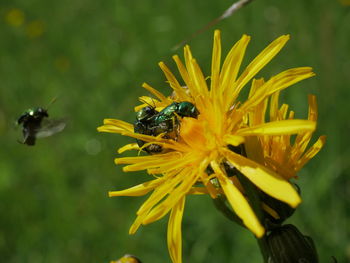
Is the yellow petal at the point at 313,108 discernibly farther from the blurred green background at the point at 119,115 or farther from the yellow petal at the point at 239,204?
the blurred green background at the point at 119,115

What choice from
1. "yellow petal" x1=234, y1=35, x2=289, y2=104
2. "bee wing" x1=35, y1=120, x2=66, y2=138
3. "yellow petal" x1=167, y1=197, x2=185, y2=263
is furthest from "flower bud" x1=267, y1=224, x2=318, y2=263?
"bee wing" x1=35, y1=120, x2=66, y2=138

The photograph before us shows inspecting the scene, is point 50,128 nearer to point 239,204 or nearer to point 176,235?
point 176,235

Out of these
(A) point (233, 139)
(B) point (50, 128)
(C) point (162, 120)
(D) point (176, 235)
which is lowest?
(D) point (176, 235)

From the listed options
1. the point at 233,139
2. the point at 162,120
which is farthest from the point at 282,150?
the point at 162,120

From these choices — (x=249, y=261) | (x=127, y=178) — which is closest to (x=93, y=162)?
(x=127, y=178)

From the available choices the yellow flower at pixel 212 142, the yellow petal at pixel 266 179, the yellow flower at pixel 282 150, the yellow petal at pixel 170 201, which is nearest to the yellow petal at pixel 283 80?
the yellow flower at pixel 212 142

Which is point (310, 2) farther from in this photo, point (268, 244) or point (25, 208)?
point (268, 244)
